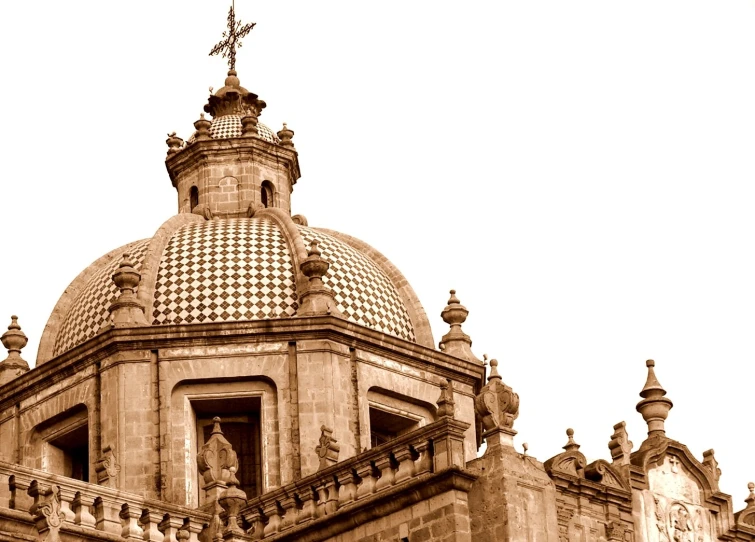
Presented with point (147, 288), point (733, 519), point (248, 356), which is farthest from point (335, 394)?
point (733, 519)

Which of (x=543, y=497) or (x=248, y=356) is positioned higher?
(x=248, y=356)

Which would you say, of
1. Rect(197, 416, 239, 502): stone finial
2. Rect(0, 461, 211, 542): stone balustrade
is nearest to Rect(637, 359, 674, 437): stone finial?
Rect(197, 416, 239, 502): stone finial

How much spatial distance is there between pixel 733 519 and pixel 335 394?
7.63 m

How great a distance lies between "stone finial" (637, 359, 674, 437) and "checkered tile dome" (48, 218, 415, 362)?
5609 millimetres

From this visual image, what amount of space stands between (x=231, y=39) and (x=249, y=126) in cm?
324

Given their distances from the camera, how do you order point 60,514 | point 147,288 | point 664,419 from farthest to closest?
point 147,288
point 664,419
point 60,514

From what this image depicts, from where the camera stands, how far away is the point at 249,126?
48156 millimetres

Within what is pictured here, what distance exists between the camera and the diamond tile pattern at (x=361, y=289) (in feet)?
146

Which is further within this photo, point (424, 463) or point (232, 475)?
point (232, 475)

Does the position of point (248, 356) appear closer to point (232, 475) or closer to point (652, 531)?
point (232, 475)

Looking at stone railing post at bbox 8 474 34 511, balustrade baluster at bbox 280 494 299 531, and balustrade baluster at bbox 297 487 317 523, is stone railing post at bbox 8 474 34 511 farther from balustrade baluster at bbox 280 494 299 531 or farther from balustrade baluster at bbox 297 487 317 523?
balustrade baluster at bbox 297 487 317 523

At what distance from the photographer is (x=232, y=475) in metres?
38.4

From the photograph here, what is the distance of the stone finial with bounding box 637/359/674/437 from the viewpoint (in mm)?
40781

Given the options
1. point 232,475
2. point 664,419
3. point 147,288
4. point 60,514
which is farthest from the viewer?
point 147,288
